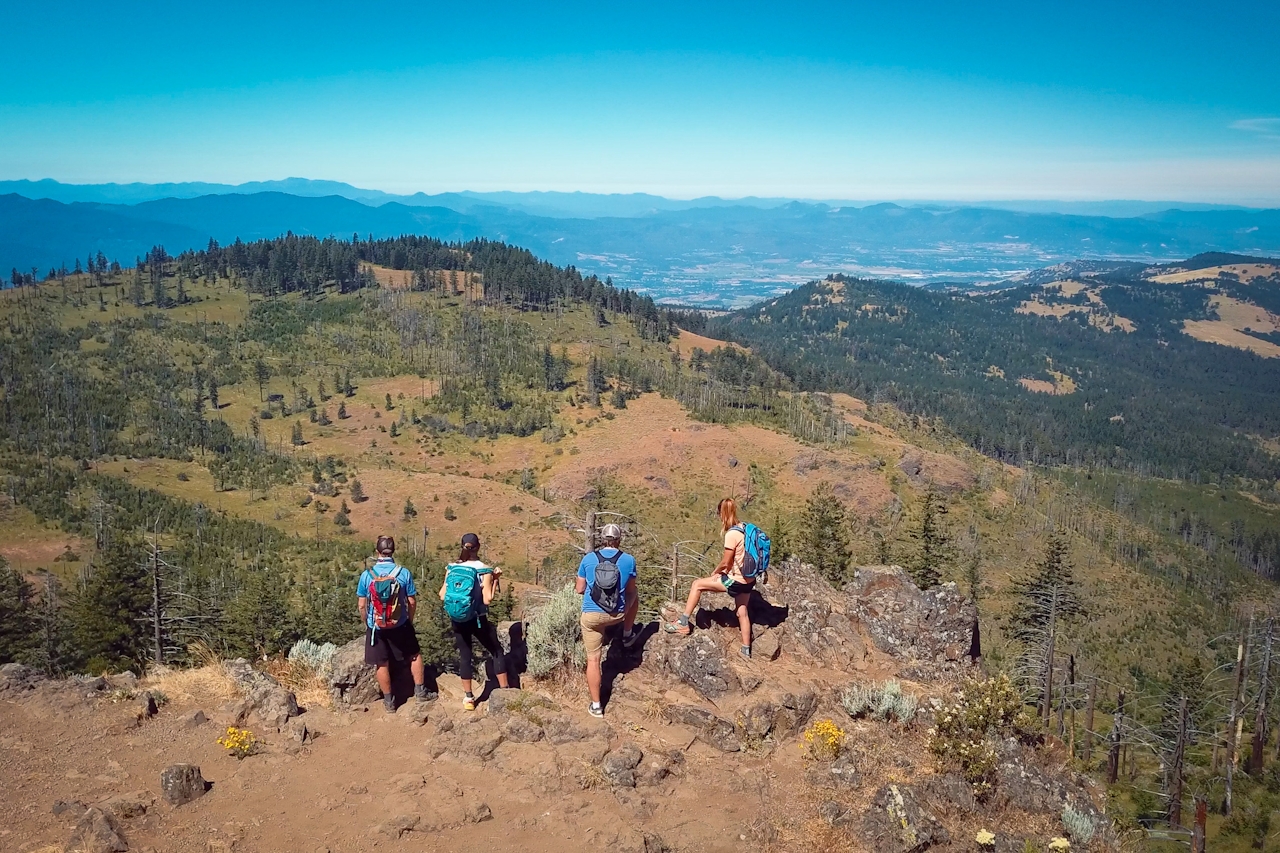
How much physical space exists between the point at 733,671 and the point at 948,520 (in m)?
79.5

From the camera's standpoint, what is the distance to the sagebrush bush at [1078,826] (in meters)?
8.08

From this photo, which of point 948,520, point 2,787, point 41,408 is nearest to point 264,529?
point 41,408

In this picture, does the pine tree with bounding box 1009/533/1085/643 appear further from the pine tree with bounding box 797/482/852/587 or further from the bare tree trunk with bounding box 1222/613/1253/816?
the pine tree with bounding box 797/482/852/587

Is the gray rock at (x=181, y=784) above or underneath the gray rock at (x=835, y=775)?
above

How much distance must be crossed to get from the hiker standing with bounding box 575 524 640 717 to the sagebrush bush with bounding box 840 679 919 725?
11.9ft

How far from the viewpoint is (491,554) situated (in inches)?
2441

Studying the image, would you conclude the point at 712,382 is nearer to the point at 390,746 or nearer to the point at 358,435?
the point at 358,435

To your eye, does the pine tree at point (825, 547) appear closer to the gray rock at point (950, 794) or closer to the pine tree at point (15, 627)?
the gray rock at point (950, 794)

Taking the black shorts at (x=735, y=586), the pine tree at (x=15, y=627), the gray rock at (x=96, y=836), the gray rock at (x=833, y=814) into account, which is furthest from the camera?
the pine tree at (x=15, y=627)

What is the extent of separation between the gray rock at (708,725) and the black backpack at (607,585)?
5.62 feet

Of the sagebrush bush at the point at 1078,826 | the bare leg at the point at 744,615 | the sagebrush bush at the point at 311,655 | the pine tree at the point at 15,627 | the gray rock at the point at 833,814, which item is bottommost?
the pine tree at the point at 15,627

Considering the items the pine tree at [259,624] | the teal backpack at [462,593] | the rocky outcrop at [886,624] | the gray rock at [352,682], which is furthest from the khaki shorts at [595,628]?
the pine tree at [259,624]

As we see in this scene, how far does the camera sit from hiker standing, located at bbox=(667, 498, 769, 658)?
10.9m

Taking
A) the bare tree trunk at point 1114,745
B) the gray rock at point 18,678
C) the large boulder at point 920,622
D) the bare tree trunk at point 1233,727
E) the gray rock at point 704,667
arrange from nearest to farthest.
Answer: the gray rock at point 18,678
the gray rock at point 704,667
the large boulder at point 920,622
the bare tree trunk at point 1233,727
the bare tree trunk at point 1114,745
